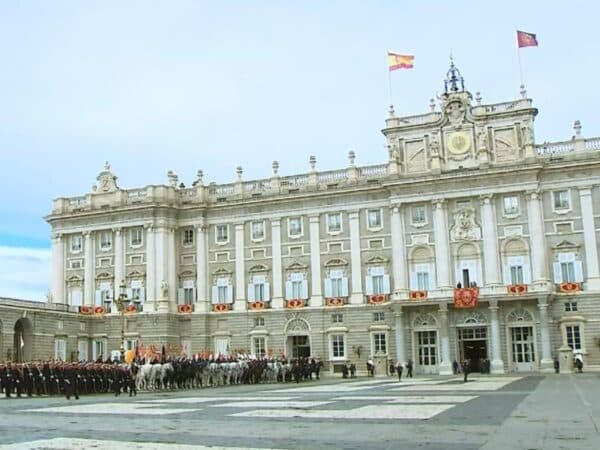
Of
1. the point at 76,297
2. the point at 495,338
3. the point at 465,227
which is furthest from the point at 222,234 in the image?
the point at 495,338

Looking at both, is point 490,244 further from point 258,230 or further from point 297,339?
point 258,230

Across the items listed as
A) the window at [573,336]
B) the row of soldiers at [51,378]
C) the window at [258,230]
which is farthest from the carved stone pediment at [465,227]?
the row of soldiers at [51,378]

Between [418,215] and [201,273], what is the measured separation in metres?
17.4

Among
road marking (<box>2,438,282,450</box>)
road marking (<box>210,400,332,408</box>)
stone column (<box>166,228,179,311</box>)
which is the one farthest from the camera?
stone column (<box>166,228,179,311</box>)

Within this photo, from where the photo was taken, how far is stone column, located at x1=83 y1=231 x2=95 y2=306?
64062 mm

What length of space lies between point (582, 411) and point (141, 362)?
79.6 feet

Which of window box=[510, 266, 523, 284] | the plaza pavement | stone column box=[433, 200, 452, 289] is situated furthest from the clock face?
the plaza pavement

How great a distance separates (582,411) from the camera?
19.1m

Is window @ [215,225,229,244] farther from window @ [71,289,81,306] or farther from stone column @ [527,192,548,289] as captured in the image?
stone column @ [527,192,548,289]

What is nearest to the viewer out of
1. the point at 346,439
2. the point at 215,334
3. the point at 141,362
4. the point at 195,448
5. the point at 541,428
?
the point at 195,448

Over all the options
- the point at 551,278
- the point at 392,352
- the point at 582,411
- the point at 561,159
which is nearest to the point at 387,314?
the point at 392,352

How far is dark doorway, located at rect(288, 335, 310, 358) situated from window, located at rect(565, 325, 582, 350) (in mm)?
18209

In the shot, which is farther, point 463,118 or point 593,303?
point 463,118

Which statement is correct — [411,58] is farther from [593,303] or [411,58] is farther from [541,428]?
[541,428]
